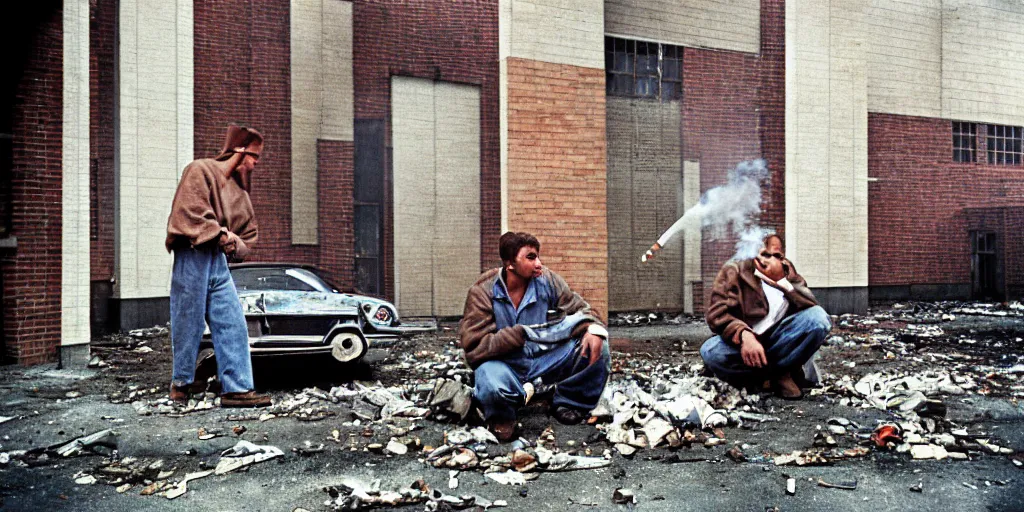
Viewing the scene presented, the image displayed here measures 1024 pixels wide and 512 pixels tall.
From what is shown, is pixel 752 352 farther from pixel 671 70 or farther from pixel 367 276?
pixel 671 70

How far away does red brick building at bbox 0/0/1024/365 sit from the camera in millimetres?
10062

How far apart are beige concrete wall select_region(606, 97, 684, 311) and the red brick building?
0.13 feet

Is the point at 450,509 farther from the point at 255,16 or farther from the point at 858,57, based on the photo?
the point at 858,57

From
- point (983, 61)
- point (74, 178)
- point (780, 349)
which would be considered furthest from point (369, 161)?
point (983, 61)

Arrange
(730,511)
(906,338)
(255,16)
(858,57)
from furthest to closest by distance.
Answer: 1. (858,57)
2. (255,16)
3. (906,338)
4. (730,511)

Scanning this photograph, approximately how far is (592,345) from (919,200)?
15.6m

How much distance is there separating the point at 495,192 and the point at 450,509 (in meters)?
10.9

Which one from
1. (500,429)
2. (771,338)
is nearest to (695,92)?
(771,338)

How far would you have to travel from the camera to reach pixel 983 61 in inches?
733

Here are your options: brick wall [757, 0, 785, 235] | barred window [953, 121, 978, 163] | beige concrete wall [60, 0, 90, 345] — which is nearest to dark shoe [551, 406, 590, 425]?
beige concrete wall [60, 0, 90, 345]

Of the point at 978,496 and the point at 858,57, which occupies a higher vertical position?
the point at 858,57

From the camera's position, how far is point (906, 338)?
33.8ft

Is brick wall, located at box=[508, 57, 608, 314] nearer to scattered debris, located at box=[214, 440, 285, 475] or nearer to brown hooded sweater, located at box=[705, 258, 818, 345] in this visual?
brown hooded sweater, located at box=[705, 258, 818, 345]

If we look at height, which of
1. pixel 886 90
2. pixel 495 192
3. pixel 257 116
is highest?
pixel 886 90
